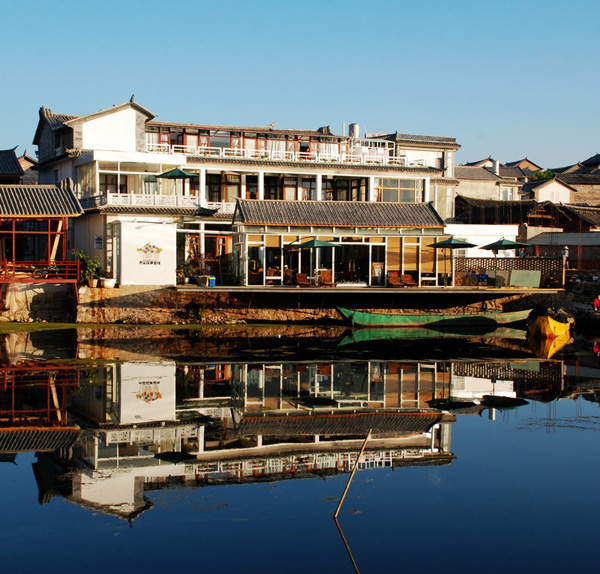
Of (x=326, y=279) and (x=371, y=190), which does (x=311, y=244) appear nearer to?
(x=326, y=279)

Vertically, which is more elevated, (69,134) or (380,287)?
(69,134)

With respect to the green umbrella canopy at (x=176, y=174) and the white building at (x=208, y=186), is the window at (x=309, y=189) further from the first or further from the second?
the green umbrella canopy at (x=176, y=174)

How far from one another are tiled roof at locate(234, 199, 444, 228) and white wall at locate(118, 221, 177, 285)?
341 cm

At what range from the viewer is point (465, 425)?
1694cm

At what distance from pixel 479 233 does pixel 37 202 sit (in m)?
23.4

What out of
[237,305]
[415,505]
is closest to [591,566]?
[415,505]

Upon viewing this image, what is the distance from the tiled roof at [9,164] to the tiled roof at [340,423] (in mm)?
28316

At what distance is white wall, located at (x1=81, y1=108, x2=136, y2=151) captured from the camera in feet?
127

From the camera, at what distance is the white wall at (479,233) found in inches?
1683

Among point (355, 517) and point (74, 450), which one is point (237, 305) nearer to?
point (74, 450)

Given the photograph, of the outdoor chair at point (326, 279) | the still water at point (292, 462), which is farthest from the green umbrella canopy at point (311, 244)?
the still water at point (292, 462)

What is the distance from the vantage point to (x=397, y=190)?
140ft

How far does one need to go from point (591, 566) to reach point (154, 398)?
11120 millimetres

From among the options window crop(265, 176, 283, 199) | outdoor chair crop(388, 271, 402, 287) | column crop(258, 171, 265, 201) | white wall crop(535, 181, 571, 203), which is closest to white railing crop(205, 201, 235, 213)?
column crop(258, 171, 265, 201)
